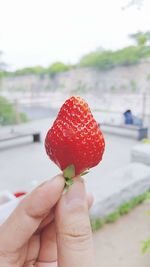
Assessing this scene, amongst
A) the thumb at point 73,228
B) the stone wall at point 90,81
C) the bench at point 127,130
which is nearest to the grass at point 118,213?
the thumb at point 73,228

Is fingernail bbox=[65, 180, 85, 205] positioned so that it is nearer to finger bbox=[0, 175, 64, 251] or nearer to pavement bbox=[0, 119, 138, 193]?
finger bbox=[0, 175, 64, 251]

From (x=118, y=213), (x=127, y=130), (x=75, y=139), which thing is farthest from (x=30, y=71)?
(x=75, y=139)

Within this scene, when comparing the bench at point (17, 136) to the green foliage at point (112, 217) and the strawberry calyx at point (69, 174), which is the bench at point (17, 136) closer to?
the green foliage at point (112, 217)

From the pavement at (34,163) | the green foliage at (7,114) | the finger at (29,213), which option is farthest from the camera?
the green foliage at (7,114)

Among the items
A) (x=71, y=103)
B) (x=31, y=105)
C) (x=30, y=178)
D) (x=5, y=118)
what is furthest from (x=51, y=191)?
→ (x=31, y=105)

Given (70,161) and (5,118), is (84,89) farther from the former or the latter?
(70,161)

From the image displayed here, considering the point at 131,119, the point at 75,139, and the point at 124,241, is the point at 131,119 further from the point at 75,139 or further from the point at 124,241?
the point at 75,139
